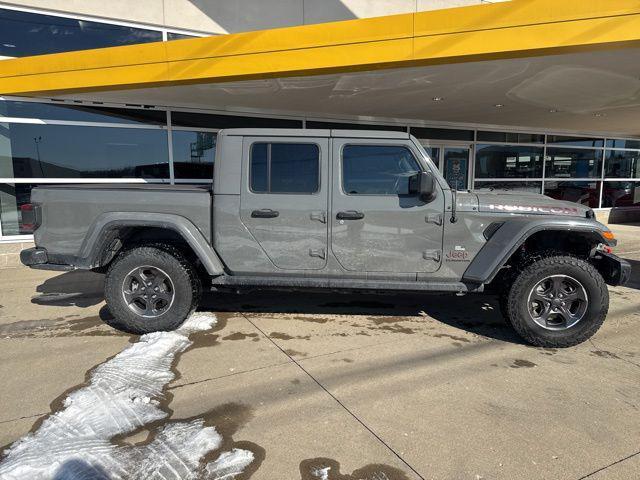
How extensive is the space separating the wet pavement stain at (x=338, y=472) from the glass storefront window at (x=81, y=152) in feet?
24.6

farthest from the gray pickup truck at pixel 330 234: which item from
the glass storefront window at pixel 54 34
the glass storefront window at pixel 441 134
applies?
the glass storefront window at pixel 441 134

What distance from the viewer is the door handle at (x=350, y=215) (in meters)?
3.94

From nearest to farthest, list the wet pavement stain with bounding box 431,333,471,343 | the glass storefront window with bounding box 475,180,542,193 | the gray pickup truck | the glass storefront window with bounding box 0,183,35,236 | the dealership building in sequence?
the gray pickup truck → the wet pavement stain with bounding box 431,333,471,343 → the dealership building → the glass storefront window with bounding box 0,183,35,236 → the glass storefront window with bounding box 475,180,542,193

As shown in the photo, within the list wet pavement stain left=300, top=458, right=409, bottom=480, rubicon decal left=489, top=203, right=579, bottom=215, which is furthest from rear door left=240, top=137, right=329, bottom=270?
wet pavement stain left=300, top=458, right=409, bottom=480

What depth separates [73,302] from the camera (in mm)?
5348

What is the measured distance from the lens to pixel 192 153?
8766 millimetres

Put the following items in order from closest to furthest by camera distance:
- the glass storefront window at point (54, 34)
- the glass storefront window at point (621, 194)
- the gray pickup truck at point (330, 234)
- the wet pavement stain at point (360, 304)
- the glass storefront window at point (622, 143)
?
1. the gray pickup truck at point (330, 234)
2. the wet pavement stain at point (360, 304)
3. the glass storefront window at point (54, 34)
4. the glass storefront window at point (622, 143)
5. the glass storefront window at point (621, 194)

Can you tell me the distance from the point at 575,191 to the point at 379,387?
44.2ft

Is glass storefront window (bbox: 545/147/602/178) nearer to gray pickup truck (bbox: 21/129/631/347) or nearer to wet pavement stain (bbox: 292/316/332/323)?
gray pickup truck (bbox: 21/129/631/347)

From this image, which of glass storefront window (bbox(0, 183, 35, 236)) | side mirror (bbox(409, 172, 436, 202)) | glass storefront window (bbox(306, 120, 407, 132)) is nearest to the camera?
side mirror (bbox(409, 172, 436, 202))

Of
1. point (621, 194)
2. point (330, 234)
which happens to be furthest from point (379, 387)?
point (621, 194)

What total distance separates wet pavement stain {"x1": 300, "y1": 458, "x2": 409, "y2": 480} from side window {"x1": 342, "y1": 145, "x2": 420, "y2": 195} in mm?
2428

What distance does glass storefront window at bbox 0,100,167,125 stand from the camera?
7.46 metres

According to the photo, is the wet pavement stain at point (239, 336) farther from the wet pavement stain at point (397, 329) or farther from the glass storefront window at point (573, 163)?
the glass storefront window at point (573, 163)
